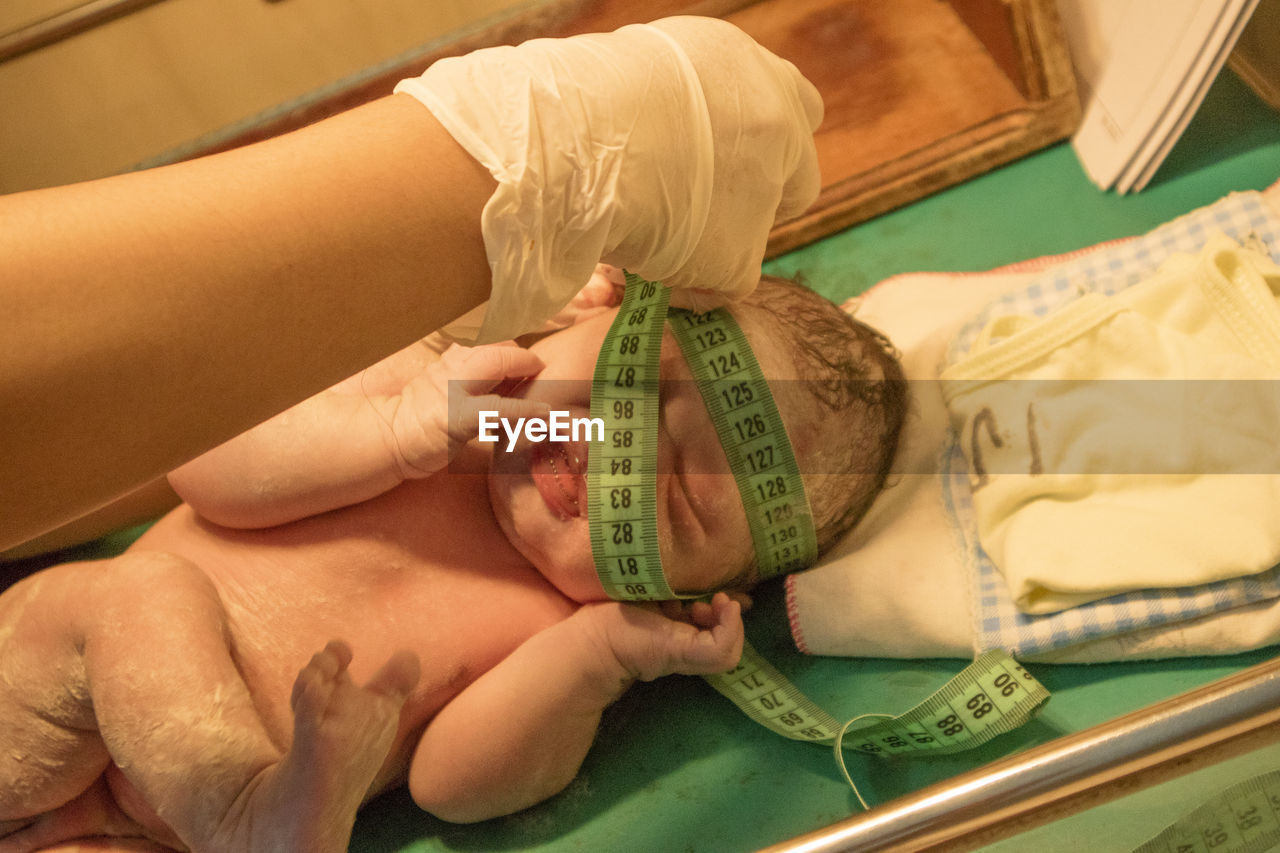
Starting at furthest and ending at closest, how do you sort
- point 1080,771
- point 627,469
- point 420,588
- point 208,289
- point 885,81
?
point 885,81
point 420,588
point 627,469
point 1080,771
point 208,289

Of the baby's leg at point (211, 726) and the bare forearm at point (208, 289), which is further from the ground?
the bare forearm at point (208, 289)

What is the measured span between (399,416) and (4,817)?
766 mm

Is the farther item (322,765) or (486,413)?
(486,413)

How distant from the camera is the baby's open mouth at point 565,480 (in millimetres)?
1334

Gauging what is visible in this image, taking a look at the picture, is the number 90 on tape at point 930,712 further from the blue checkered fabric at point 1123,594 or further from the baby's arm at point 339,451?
the baby's arm at point 339,451

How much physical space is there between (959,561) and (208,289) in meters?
1.21

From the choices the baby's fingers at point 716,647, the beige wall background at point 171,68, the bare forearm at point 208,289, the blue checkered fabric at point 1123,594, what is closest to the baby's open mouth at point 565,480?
the baby's fingers at point 716,647

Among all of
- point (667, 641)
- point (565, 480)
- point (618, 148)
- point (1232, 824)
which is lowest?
point (1232, 824)

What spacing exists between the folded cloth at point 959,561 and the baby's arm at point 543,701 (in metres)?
0.23

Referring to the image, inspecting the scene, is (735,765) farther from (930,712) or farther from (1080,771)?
(1080,771)

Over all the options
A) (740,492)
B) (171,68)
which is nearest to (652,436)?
(740,492)

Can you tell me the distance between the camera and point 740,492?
135 centimetres

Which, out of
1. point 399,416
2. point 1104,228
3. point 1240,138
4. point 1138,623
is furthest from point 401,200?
point 1240,138
